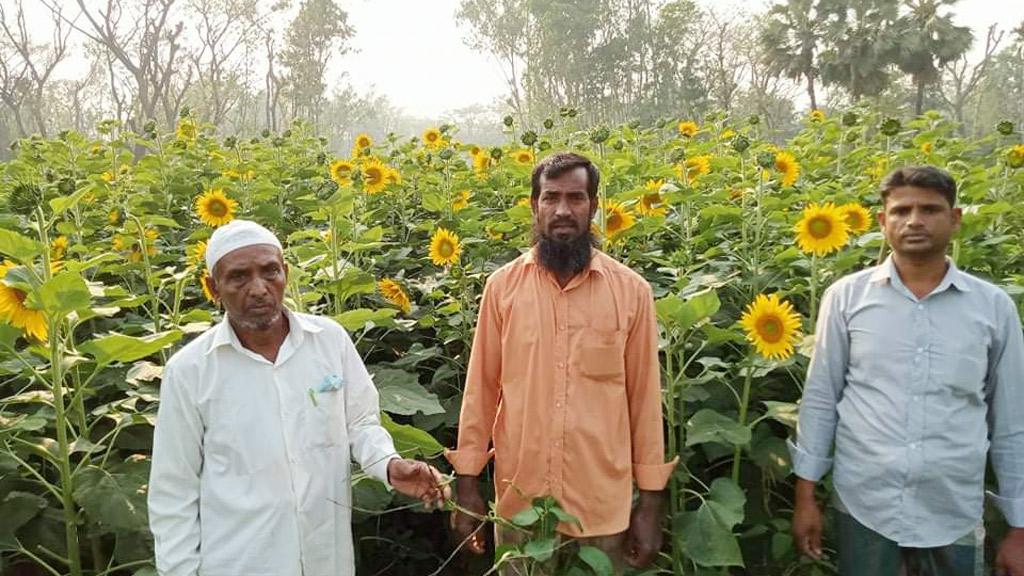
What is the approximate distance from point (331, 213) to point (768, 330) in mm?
1545

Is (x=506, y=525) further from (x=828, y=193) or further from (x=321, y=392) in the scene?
(x=828, y=193)

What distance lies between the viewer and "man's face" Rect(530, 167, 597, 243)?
222 cm

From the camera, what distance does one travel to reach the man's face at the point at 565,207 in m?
2.22

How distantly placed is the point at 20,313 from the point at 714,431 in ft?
6.17

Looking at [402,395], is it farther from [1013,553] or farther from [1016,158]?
[1016,158]

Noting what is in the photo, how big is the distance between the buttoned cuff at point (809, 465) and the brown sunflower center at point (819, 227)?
0.80 m

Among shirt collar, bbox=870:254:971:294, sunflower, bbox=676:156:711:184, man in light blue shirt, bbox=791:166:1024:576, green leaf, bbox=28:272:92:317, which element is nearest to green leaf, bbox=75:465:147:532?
green leaf, bbox=28:272:92:317

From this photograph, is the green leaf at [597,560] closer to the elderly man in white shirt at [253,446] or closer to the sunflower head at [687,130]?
the elderly man in white shirt at [253,446]

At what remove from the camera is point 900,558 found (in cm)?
222

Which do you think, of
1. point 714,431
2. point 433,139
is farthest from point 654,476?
point 433,139

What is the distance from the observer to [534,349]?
220cm

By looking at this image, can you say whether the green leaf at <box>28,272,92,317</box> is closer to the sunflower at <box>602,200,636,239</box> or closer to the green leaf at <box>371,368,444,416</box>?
the green leaf at <box>371,368,444,416</box>

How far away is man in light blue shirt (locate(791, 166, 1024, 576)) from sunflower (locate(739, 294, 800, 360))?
208 millimetres

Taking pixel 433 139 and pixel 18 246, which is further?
pixel 433 139
